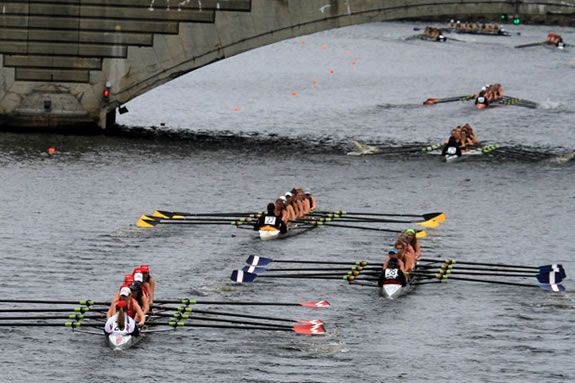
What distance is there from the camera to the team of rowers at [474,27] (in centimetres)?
17191

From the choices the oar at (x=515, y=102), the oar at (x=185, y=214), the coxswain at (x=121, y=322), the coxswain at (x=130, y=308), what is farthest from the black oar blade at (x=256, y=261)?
the oar at (x=515, y=102)

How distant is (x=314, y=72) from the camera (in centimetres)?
13012

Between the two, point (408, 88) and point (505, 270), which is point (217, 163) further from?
point (408, 88)

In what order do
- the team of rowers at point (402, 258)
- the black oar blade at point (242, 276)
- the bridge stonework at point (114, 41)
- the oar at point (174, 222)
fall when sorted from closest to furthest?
the team of rowers at point (402, 258) → the black oar blade at point (242, 276) → the oar at point (174, 222) → the bridge stonework at point (114, 41)

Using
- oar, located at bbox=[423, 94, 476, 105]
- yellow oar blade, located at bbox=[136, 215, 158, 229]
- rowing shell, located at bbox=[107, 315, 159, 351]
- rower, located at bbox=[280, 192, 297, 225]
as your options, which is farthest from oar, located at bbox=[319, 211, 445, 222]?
oar, located at bbox=[423, 94, 476, 105]

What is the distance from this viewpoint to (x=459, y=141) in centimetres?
8062

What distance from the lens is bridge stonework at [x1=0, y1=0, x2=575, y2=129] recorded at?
7800cm

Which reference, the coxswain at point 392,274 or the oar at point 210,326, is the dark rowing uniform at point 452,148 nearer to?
the coxswain at point 392,274

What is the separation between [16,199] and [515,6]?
30235 mm

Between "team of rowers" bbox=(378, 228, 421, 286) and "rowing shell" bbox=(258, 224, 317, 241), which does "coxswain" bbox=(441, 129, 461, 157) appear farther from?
"team of rowers" bbox=(378, 228, 421, 286)

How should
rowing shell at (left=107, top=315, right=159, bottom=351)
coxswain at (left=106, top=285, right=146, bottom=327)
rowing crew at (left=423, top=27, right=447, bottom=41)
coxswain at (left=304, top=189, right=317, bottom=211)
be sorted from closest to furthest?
1. rowing shell at (left=107, top=315, right=159, bottom=351)
2. coxswain at (left=106, top=285, right=146, bottom=327)
3. coxswain at (left=304, top=189, right=317, bottom=211)
4. rowing crew at (left=423, top=27, right=447, bottom=41)

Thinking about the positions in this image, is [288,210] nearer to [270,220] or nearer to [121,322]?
[270,220]

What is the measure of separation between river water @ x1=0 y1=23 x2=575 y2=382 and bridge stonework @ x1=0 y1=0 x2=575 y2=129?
8.13 feet

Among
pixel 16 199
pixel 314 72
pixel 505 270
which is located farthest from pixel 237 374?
pixel 314 72
